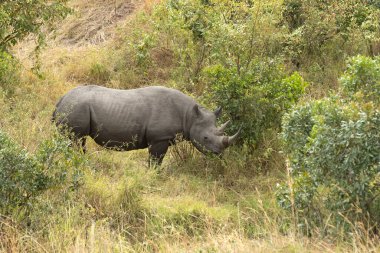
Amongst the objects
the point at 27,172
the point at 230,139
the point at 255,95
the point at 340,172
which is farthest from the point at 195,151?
the point at 340,172

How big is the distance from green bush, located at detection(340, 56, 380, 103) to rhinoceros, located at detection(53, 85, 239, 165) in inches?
151

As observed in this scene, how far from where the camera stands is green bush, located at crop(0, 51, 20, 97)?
13914 mm

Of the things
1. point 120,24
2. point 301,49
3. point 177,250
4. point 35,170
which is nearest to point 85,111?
point 35,170

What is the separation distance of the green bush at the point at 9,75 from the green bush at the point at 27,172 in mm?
6503

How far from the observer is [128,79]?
16.3 metres

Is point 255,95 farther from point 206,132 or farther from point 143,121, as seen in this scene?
point 143,121

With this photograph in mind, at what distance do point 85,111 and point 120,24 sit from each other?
9.08m

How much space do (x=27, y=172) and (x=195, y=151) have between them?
15.2ft

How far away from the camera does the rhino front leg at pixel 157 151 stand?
11.0 meters

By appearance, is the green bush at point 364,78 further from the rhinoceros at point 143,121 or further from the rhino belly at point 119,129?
the rhino belly at point 119,129

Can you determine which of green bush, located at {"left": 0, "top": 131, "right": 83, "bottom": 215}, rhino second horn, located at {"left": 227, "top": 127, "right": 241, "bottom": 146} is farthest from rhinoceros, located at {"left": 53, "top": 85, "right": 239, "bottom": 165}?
green bush, located at {"left": 0, "top": 131, "right": 83, "bottom": 215}

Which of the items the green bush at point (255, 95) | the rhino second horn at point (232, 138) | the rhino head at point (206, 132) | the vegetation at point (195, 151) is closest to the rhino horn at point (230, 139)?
the rhino second horn at point (232, 138)

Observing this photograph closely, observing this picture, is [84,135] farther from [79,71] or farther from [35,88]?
[79,71]

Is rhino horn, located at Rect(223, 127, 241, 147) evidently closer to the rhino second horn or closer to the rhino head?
the rhino second horn
